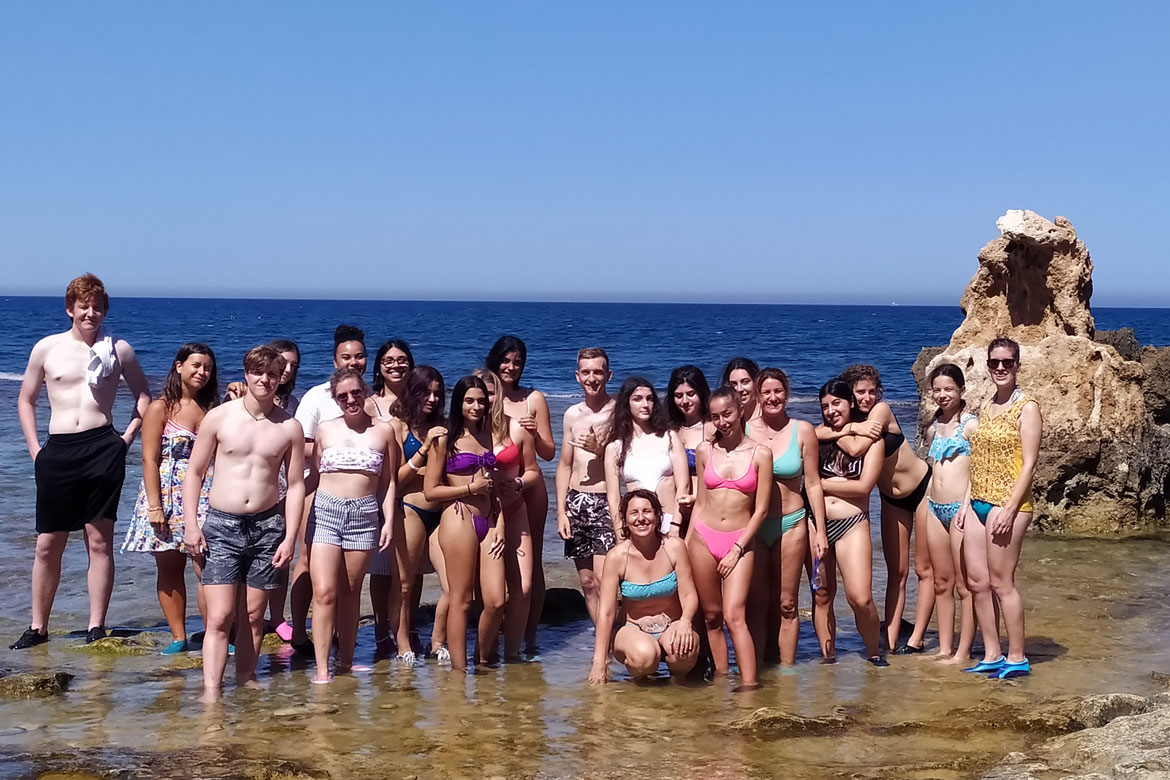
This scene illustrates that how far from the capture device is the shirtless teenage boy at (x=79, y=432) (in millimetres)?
6953

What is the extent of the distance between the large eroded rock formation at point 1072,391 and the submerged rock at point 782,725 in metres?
5.37

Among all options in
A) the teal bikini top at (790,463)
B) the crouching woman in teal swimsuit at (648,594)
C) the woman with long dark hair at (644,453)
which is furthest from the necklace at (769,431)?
the crouching woman in teal swimsuit at (648,594)

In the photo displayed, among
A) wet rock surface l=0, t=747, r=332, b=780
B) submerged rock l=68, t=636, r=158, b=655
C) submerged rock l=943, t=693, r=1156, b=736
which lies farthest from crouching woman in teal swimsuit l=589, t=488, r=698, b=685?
submerged rock l=68, t=636, r=158, b=655

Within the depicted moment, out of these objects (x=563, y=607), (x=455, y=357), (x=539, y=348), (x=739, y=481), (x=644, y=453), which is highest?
(x=644, y=453)

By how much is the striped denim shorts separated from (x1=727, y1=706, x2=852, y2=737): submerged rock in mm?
2166

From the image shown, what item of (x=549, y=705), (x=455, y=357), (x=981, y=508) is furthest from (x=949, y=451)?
(x=455, y=357)

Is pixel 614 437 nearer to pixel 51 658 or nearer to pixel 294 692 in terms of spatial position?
pixel 294 692

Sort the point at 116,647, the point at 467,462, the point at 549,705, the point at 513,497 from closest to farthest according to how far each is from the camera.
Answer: the point at 549,705 < the point at 467,462 < the point at 513,497 < the point at 116,647

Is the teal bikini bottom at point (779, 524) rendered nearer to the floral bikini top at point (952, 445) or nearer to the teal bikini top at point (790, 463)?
the teal bikini top at point (790, 463)

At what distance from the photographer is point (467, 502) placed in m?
6.58

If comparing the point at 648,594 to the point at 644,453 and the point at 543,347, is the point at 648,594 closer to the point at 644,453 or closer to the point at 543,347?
the point at 644,453

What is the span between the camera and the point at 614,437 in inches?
261

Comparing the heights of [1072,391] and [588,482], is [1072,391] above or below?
above

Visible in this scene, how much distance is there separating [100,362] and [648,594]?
11.4ft
